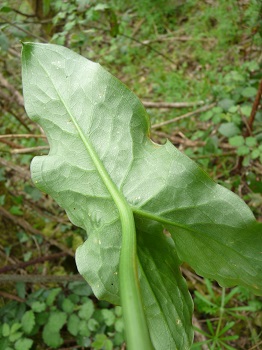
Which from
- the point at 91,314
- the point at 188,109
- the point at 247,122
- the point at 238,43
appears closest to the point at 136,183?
the point at 91,314

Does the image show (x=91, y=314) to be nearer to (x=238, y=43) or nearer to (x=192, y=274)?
(x=192, y=274)

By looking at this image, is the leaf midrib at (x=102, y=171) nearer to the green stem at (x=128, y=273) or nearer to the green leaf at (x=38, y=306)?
the green stem at (x=128, y=273)

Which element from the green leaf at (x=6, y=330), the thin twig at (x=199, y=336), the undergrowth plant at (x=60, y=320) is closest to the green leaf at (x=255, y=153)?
the thin twig at (x=199, y=336)

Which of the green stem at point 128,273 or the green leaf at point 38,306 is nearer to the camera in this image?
the green stem at point 128,273

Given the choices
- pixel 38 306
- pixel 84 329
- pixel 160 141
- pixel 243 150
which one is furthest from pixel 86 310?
pixel 160 141

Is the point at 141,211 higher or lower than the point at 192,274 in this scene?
higher

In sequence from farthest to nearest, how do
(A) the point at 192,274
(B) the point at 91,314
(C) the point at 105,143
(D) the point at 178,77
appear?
1. (D) the point at 178,77
2. (A) the point at 192,274
3. (B) the point at 91,314
4. (C) the point at 105,143
